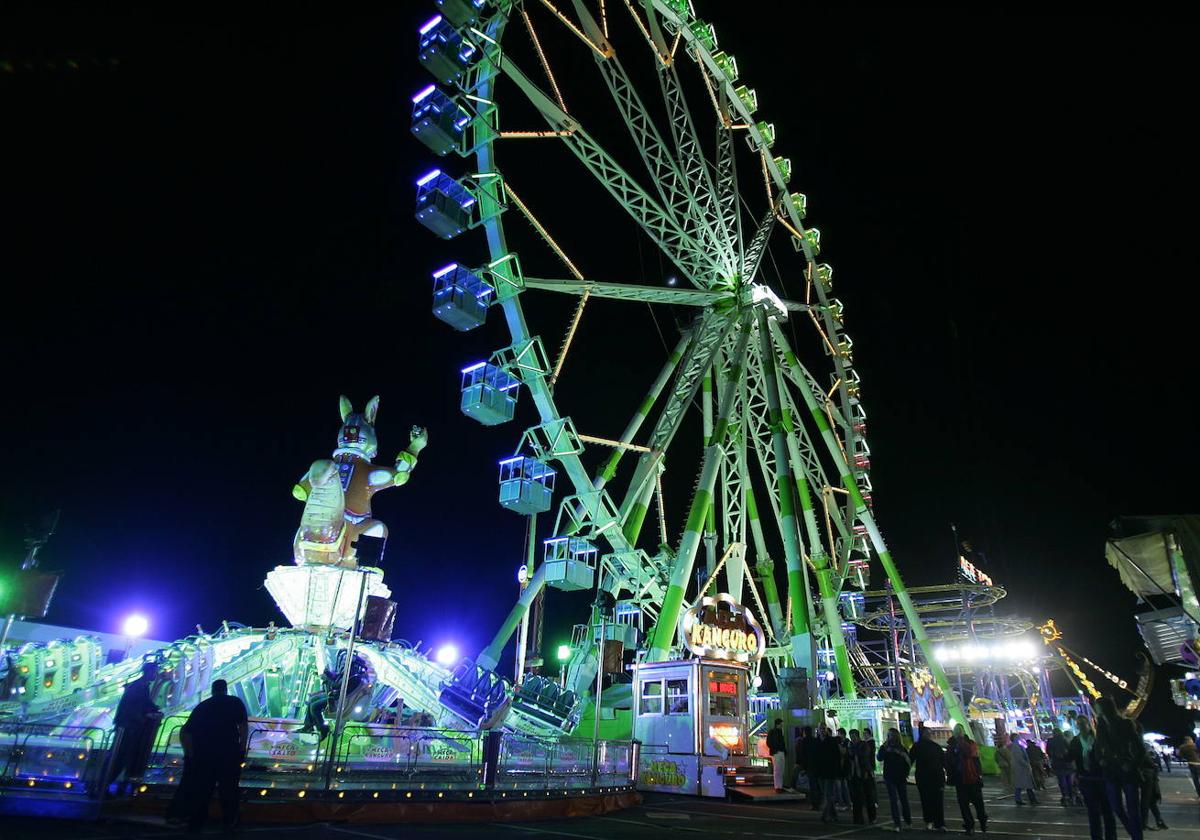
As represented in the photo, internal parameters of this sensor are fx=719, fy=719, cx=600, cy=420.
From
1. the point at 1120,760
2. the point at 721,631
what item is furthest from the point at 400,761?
the point at 721,631

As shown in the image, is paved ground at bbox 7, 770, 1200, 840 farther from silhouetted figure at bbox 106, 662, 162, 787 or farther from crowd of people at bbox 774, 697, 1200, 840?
silhouetted figure at bbox 106, 662, 162, 787

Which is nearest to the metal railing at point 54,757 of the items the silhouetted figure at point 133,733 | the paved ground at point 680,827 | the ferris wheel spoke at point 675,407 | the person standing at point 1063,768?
the silhouetted figure at point 133,733

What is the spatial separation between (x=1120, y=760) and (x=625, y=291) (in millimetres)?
17697

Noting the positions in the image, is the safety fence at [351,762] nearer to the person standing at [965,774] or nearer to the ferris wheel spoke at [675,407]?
the person standing at [965,774]

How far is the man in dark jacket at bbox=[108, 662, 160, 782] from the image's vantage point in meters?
8.21

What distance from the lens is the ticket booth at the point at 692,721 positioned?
15328 millimetres

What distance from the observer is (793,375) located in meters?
30.2

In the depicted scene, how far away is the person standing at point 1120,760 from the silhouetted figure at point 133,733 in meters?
10.9

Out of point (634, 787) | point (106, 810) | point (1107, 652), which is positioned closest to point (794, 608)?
point (634, 787)

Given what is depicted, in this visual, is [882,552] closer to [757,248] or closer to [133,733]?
[757,248]

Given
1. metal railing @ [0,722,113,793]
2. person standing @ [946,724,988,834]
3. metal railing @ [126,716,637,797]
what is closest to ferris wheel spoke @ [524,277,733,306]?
metal railing @ [126,716,637,797]

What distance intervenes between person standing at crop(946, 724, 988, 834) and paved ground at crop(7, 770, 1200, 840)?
13.7 inches

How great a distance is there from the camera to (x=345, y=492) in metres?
21.0

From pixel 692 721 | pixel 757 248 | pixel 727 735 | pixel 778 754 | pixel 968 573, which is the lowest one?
pixel 778 754
